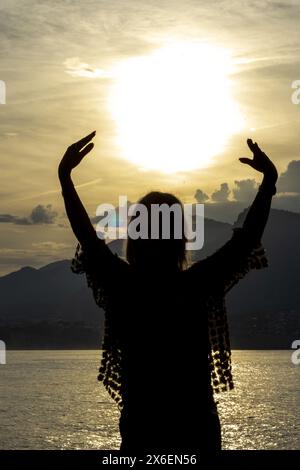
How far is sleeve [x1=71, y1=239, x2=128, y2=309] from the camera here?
4152 millimetres

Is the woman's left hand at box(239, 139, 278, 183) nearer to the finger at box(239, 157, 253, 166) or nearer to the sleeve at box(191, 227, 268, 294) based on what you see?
the finger at box(239, 157, 253, 166)

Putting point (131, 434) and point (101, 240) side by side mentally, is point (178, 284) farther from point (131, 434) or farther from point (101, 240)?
point (131, 434)

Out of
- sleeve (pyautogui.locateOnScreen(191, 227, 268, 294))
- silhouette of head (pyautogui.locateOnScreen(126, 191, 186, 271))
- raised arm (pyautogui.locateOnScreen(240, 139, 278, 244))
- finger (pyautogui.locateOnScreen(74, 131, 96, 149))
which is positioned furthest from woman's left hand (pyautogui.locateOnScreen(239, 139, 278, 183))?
finger (pyautogui.locateOnScreen(74, 131, 96, 149))

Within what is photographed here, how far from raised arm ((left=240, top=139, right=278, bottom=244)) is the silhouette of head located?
1.12ft

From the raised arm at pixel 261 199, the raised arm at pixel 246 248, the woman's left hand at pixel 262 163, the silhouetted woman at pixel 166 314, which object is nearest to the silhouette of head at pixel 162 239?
the silhouetted woman at pixel 166 314

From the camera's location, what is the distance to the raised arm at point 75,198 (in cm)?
408

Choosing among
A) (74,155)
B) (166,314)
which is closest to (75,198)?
(74,155)

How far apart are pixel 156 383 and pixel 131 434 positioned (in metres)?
0.27

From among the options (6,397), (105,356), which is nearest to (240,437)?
(6,397)

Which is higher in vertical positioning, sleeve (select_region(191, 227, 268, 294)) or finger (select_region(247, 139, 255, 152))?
finger (select_region(247, 139, 255, 152))

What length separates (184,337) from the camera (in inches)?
162

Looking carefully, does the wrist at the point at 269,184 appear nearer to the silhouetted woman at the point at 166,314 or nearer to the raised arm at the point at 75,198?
the silhouetted woman at the point at 166,314

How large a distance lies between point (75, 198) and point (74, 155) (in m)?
0.23

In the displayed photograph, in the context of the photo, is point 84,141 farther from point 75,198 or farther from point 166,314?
point 166,314
